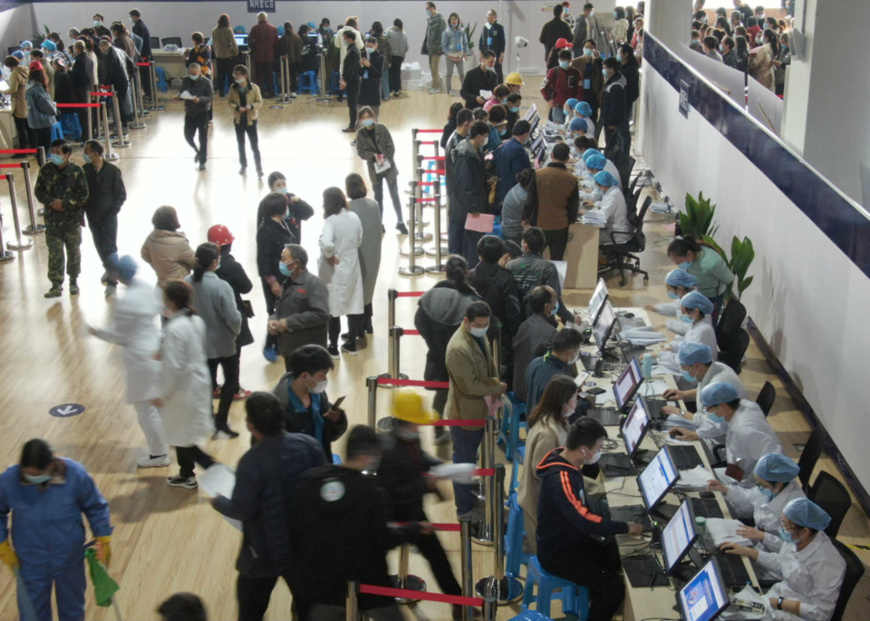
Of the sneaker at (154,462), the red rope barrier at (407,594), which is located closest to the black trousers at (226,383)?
the sneaker at (154,462)

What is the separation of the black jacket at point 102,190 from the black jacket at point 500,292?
430cm

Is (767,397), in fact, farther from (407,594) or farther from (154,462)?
(154,462)

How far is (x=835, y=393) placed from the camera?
7219mm

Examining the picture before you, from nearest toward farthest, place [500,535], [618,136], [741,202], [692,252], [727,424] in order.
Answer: [500,535] → [727,424] → [692,252] → [741,202] → [618,136]

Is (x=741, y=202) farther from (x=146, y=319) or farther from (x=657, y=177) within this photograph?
(x=146, y=319)

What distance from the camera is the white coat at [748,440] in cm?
595

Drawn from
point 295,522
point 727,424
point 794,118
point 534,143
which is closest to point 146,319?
point 295,522

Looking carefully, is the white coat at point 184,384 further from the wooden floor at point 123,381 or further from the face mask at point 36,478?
the face mask at point 36,478

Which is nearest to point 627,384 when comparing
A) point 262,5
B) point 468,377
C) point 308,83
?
point 468,377

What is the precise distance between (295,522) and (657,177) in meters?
11.3

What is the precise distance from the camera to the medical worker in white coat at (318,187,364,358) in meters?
8.19

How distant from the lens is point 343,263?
27.5ft

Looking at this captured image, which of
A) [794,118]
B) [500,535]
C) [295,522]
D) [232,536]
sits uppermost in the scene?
[794,118]

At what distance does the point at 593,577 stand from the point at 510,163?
576 cm
